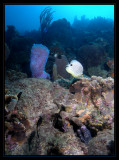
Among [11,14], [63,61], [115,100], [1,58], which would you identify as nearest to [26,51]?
[63,61]

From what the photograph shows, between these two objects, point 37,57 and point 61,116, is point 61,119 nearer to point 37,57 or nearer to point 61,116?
point 61,116

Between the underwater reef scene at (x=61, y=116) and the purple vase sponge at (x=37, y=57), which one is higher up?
the purple vase sponge at (x=37, y=57)

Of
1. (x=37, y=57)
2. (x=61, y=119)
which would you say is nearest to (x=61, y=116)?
(x=61, y=119)

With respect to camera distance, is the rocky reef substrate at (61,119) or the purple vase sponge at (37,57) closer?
the rocky reef substrate at (61,119)

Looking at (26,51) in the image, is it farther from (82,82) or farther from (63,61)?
(82,82)

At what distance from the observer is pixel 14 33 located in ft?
50.1

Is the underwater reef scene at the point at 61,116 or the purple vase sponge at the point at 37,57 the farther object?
the purple vase sponge at the point at 37,57

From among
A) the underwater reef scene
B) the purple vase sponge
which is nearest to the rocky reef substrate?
the underwater reef scene

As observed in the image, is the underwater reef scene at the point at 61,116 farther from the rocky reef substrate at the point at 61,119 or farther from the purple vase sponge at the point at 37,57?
the purple vase sponge at the point at 37,57

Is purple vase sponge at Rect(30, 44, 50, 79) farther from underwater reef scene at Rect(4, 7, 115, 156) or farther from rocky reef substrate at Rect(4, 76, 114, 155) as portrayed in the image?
rocky reef substrate at Rect(4, 76, 114, 155)

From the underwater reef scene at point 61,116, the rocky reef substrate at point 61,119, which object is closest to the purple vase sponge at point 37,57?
the underwater reef scene at point 61,116

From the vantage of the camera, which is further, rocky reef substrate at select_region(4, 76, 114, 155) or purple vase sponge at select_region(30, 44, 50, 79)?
purple vase sponge at select_region(30, 44, 50, 79)

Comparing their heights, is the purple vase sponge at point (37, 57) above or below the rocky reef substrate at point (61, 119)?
above

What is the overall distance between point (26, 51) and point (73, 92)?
26.9 feet
